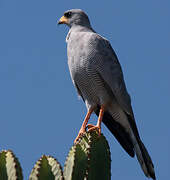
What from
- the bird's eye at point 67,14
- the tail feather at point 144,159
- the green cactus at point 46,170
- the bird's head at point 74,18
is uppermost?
the bird's eye at point 67,14

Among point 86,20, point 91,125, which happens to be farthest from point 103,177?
point 86,20

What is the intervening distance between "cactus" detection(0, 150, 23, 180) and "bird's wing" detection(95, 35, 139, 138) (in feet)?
9.15

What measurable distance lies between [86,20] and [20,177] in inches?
158

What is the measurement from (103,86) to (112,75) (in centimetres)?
24

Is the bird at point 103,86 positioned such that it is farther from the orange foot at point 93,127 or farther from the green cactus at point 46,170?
the green cactus at point 46,170

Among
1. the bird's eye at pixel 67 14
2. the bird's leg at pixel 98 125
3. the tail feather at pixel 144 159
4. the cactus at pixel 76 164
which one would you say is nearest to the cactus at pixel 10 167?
the cactus at pixel 76 164

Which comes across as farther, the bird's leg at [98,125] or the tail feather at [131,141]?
the tail feather at [131,141]

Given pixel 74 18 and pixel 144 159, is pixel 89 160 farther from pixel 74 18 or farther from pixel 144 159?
pixel 74 18

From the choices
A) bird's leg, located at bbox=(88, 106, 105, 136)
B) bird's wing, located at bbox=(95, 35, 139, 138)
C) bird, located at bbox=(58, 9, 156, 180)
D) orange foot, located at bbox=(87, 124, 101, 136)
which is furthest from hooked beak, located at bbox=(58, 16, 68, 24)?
orange foot, located at bbox=(87, 124, 101, 136)

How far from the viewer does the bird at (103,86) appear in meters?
6.29

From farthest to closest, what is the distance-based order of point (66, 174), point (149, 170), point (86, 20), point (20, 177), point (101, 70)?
point (86, 20) < point (101, 70) < point (149, 170) < point (66, 174) < point (20, 177)

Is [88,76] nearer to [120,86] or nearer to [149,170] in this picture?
[120,86]

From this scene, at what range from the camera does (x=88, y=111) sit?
21.7 ft

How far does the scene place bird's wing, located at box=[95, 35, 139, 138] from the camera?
6453mm
